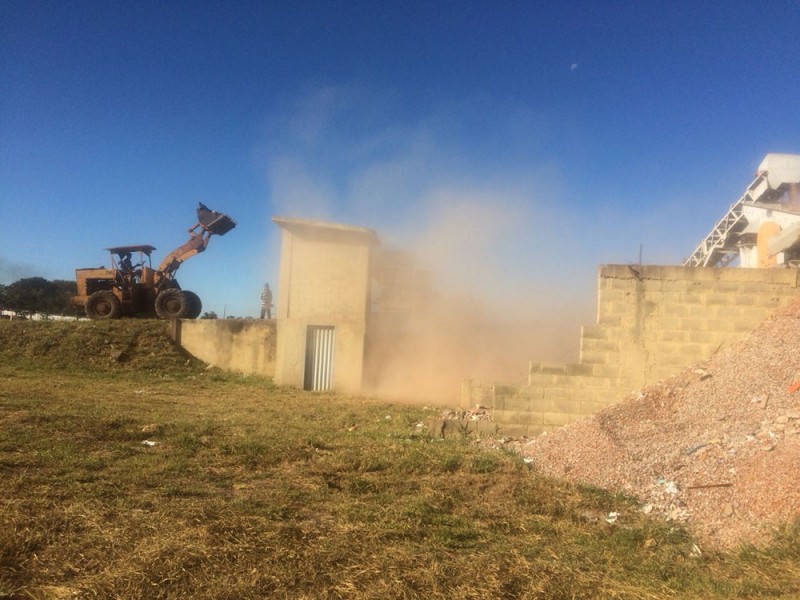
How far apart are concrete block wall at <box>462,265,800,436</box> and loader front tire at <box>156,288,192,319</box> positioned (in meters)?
15.0

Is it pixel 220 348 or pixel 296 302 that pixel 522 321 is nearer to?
pixel 296 302

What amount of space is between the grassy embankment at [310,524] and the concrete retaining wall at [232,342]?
751cm

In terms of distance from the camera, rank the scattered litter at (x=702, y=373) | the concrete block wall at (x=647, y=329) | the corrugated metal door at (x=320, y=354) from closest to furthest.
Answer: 1. the scattered litter at (x=702, y=373)
2. the concrete block wall at (x=647, y=329)
3. the corrugated metal door at (x=320, y=354)

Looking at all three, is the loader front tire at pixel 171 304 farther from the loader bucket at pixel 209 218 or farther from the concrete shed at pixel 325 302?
the concrete shed at pixel 325 302

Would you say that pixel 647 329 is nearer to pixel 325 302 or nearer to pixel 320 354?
pixel 325 302

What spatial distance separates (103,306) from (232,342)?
669cm

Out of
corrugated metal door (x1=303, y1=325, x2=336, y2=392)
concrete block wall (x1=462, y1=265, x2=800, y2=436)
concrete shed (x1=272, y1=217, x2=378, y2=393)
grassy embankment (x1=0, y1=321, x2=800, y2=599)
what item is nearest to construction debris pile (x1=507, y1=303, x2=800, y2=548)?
concrete block wall (x1=462, y1=265, x2=800, y2=436)

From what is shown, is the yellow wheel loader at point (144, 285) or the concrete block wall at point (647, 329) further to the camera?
the yellow wheel loader at point (144, 285)

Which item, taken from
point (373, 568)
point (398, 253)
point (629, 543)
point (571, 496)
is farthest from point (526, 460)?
point (398, 253)

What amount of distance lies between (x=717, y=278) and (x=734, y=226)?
16.0m

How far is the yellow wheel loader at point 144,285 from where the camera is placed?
20.3 meters

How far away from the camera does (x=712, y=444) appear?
6.16 metres

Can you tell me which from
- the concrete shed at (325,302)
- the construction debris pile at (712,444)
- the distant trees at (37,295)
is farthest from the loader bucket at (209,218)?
the distant trees at (37,295)

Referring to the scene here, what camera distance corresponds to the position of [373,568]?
3.63 metres
